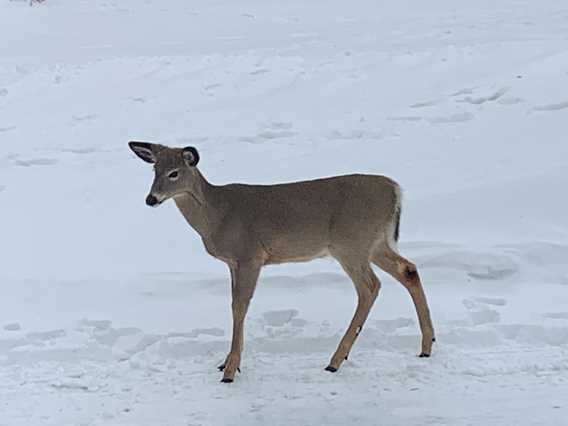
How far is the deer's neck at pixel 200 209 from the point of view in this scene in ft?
20.4

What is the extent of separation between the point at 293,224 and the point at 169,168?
0.76 m

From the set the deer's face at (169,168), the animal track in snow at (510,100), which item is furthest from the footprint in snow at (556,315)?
the animal track in snow at (510,100)

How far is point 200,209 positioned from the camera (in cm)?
623

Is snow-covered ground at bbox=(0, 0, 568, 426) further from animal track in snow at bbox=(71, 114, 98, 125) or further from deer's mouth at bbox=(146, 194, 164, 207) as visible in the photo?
deer's mouth at bbox=(146, 194, 164, 207)

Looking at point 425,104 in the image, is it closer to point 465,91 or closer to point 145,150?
point 465,91

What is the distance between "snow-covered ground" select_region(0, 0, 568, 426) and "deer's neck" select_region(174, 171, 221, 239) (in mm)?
675

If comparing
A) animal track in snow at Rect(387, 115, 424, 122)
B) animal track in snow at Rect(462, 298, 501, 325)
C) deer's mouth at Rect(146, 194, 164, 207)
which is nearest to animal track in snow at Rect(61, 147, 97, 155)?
animal track in snow at Rect(387, 115, 424, 122)

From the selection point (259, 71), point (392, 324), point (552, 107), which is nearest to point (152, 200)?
point (392, 324)

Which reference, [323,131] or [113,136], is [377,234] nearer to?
[323,131]

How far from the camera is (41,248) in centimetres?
787

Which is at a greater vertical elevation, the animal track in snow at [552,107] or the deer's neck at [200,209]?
the deer's neck at [200,209]

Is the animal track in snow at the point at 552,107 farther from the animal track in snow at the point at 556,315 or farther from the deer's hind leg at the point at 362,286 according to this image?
the deer's hind leg at the point at 362,286

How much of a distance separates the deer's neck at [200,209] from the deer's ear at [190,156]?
172 millimetres

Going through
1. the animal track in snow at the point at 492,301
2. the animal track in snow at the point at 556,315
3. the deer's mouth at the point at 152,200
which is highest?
the deer's mouth at the point at 152,200
